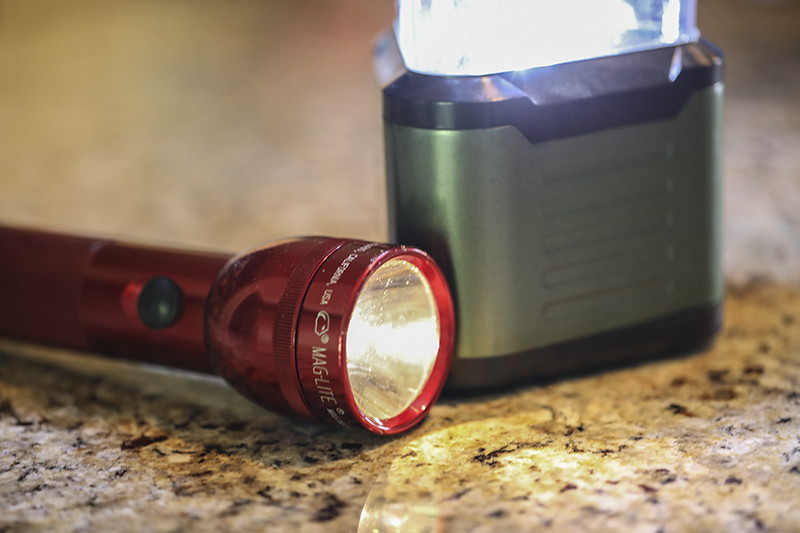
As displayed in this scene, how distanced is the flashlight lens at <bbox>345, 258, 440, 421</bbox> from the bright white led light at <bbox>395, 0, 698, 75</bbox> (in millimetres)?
145

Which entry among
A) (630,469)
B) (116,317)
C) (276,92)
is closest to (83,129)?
(276,92)

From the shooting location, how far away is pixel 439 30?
0.57 m

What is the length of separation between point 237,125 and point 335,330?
35.5 inches

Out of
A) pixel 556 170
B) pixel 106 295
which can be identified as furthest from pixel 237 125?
pixel 556 170

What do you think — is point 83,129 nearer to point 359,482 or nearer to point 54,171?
point 54,171

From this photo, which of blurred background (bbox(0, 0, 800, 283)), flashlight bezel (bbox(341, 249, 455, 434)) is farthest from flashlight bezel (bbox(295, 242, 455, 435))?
blurred background (bbox(0, 0, 800, 283))

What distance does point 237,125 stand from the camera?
132cm

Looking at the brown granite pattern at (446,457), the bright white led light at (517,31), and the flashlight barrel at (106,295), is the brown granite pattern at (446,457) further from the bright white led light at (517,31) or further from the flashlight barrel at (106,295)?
the bright white led light at (517,31)

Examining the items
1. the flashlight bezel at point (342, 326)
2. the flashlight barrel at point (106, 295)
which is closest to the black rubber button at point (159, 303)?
the flashlight barrel at point (106, 295)

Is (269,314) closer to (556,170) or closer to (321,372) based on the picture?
(321,372)

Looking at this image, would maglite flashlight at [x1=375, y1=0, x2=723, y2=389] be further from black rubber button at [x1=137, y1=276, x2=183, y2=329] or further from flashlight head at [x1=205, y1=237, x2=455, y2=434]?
black rubber button at [x1=137, y1=276, x2=183, y2=329]

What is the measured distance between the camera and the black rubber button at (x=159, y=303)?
23.5 inches

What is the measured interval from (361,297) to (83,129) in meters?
0.94

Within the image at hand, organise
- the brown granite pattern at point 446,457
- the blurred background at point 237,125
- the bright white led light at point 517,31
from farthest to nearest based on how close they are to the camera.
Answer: the blurred background at point 237,125 → the bright white led light at point 517,31 → the brown granite pattern at point 446,457
